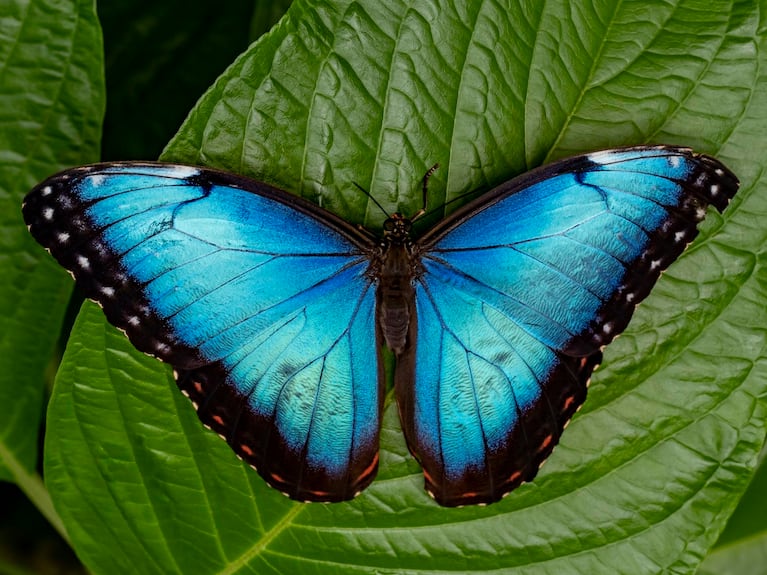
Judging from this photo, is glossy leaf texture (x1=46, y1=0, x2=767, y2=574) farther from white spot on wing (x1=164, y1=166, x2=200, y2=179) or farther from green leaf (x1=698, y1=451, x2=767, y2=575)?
green leaf (x1=698, y1=451, x2=767, y2=575)

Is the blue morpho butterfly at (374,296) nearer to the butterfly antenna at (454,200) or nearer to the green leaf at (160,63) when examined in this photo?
the butterfly antenna at (454,200)

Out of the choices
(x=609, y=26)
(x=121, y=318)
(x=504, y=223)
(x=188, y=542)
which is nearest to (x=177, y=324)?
(x=121, y=318)

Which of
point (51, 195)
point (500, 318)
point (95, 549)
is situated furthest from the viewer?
point (95, 549)

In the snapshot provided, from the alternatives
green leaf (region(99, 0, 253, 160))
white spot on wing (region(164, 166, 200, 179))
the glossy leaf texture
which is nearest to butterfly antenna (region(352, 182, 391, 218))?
the glossy leaf texture

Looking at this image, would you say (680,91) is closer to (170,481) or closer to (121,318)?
(121,318)

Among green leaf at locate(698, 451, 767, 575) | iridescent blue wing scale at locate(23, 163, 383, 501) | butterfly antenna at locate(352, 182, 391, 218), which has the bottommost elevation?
green leaf at locate(698, 451, 767, 575)

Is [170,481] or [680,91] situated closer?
[680,91]
